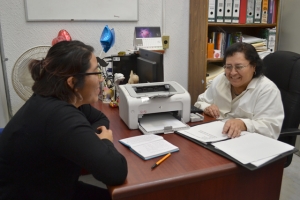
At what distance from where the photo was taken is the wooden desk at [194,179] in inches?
36.6

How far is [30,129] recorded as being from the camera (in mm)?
932

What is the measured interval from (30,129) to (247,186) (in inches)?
33.7

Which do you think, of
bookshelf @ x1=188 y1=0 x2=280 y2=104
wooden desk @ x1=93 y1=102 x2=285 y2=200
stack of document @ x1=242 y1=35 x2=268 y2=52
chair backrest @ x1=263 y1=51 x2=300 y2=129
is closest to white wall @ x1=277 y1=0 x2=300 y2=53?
bookshelf @ x1=188 y1=0 x2=280 y2=104

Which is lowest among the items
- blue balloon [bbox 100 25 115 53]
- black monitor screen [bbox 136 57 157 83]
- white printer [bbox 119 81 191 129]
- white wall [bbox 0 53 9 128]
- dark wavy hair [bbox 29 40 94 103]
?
white wall [bbox 0 53 9 128]

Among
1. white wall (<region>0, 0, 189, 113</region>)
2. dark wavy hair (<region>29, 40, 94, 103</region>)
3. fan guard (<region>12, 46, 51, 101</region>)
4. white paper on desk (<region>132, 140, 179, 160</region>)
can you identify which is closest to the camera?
dark wavy hair (<region>29, 40, 94, 103</region>)

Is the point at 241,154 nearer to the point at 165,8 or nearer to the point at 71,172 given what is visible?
the point at 71,172

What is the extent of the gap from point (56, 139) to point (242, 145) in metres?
0.77

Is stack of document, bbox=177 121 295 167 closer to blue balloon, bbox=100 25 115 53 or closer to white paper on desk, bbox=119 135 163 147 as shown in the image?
white paper on desk, bbox=119 135 163 147

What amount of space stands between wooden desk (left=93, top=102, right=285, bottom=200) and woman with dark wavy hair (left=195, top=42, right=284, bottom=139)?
0.86 ft

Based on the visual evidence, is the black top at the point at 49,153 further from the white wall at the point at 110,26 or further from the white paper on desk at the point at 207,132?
the white wall at the point at 110,26

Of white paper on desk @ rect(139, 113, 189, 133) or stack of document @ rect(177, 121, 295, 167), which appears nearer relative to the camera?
stack of document @ rect(177, 121, 295, 167)

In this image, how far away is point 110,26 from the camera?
2438 millimetres

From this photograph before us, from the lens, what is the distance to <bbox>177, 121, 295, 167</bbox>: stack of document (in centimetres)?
107

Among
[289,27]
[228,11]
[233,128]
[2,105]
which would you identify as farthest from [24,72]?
[289,27]
